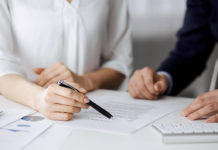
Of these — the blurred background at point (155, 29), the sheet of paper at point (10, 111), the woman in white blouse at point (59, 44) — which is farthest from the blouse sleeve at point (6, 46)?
the blurred background at point (155, 29)

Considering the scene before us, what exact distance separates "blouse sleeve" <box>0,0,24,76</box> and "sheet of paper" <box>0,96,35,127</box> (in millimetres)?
123

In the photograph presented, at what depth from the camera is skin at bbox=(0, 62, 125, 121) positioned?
62 cm

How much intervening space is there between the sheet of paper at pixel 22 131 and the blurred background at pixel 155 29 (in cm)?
108

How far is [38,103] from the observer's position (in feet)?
2.22

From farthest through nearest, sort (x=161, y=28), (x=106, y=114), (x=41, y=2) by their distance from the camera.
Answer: (x=161, y=28) → (x=41, y=2) → (x=106, y=114)

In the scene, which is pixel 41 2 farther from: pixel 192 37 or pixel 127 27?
pixel 192 37

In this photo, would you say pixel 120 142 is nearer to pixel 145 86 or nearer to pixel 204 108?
pixel 204 108

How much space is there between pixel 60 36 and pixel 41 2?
145 mm

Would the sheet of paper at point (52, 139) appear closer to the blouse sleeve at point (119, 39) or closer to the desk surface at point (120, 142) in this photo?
the desk surface at point (120, 142)

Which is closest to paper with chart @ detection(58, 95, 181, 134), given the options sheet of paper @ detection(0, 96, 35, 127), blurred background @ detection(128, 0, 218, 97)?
sheet of paper @ detection(0, 96, 35, 127)

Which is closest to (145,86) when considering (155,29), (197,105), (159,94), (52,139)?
(159,94)

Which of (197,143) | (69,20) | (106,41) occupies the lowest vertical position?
(197,143)

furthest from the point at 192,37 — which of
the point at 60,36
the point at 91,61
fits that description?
the point at 60,36

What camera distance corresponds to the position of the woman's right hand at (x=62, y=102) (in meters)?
0.62
